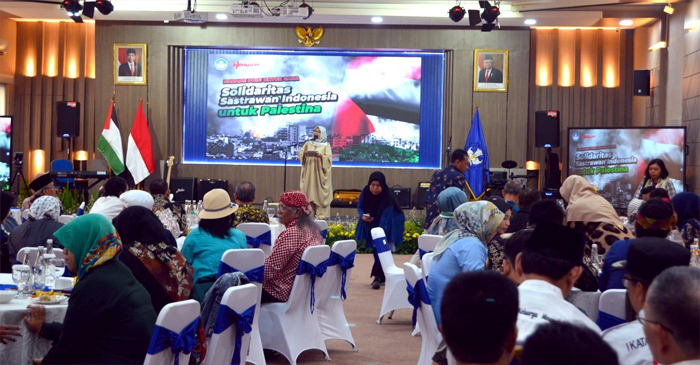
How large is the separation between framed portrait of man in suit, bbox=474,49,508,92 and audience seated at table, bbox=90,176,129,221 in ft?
28.4

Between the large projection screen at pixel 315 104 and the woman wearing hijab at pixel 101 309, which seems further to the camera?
the large projection screen at pixel 315 104

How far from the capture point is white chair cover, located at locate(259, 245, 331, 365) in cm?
455

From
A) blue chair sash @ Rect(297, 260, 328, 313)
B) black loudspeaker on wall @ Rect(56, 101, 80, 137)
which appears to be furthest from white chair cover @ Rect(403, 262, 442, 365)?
black loudspeaker on wall @ Rect(56, 101, 80, 137)

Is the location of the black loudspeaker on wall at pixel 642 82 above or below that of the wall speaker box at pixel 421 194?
above

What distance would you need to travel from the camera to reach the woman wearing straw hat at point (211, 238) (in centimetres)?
432

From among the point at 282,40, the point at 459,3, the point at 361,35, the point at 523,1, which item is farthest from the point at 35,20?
the point at 523,1

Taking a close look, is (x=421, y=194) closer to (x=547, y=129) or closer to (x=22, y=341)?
(x=547, y=129)

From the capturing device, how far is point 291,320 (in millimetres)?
4668

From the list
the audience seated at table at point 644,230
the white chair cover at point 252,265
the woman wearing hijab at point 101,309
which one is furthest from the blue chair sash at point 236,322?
the audience seated at table at point 644,230

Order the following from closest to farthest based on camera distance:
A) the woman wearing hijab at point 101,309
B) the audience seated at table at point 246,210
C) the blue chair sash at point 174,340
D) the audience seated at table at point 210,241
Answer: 1. the blue chair sash at point 174,340
2. the woman wearing hijab at point 101,309
3. the audience seated at table at point 210,241
4. the audience seated at table at point 246,210

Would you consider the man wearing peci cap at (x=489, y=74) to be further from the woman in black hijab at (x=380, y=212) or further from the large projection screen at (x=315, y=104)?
the woman in black hijab at (x=380, y=212)

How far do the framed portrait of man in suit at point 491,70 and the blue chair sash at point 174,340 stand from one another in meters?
11.4

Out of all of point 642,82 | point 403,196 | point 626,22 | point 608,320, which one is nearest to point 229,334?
point 608,320

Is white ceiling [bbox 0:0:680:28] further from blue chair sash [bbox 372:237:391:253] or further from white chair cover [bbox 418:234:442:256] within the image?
white chair cover [bbox 418:234:442:256]
